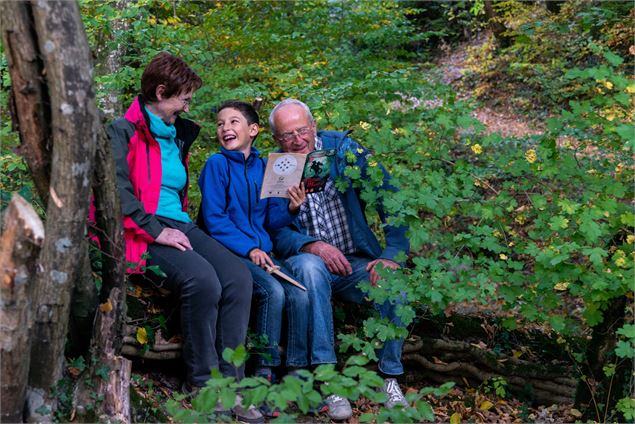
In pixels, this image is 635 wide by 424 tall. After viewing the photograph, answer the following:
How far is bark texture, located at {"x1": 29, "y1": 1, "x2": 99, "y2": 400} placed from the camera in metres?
2.65

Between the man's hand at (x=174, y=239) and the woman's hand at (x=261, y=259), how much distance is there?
433 millimetres

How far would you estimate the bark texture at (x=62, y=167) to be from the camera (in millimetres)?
2652

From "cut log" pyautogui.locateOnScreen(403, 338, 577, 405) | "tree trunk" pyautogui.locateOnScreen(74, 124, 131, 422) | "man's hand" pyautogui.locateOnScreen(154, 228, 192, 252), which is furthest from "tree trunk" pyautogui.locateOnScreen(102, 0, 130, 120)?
"cut log" pyautogui.locateOnScreen(403, 338, 577, 405)

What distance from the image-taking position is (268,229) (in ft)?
14.7

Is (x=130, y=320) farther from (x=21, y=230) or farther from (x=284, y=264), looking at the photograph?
(x=21, y=230)

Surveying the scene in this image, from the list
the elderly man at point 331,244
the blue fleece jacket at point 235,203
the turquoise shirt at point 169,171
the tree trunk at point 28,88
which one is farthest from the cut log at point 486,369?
the tree trunk at point 28,88

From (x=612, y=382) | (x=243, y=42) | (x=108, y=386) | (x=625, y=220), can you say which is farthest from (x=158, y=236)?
(x=243, y=42)

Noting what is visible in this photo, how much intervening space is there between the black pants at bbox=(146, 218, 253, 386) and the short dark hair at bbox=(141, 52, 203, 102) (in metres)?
0.71

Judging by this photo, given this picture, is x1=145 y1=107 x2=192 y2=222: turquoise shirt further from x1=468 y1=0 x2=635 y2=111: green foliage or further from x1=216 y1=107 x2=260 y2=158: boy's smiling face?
x1=468 y1=0 x2=635 y2=111: green foliage

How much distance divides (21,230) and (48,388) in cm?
84

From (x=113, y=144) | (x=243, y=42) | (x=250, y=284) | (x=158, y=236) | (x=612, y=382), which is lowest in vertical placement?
(x=612, y=382)


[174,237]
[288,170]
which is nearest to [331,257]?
[288,170]

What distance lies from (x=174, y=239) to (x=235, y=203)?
20.9 inches

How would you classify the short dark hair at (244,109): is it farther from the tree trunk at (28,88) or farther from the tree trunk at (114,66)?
the tree trunk at (114,66)
